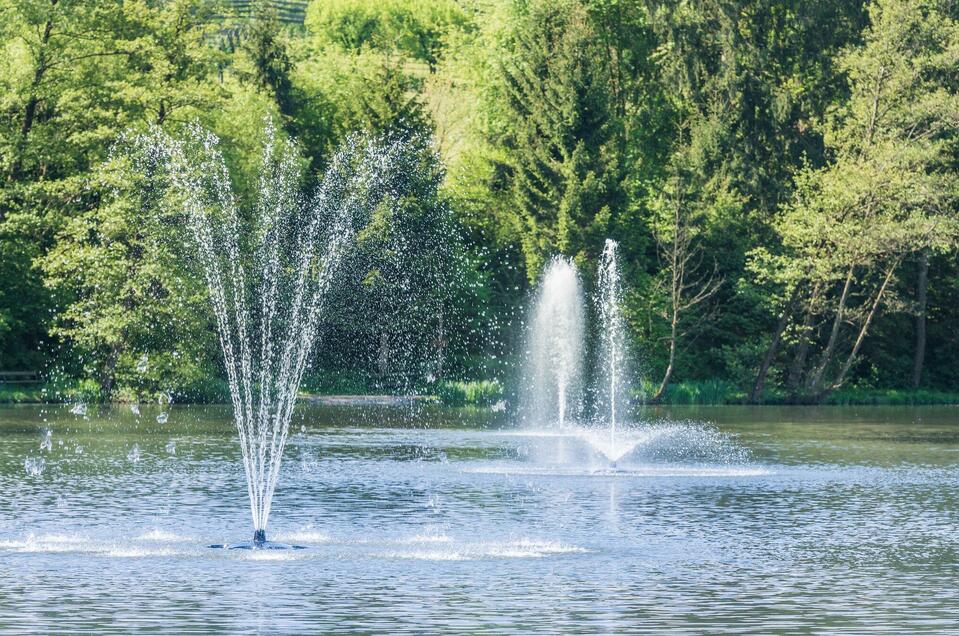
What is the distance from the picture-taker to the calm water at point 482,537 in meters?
19.9

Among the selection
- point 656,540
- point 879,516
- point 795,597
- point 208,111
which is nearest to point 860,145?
point 208,111

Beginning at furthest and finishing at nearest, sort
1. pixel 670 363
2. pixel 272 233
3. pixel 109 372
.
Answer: pixel 670 363 → pixel 272 233 → pixel 109 372

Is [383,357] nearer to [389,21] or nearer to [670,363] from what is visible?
[670,363]

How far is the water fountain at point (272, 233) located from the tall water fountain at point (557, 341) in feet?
28.2

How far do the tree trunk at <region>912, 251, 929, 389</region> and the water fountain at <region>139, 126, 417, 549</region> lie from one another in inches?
996

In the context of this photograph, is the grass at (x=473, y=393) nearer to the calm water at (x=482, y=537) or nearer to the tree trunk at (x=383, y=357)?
the tree trunk at (x=383, y=357)

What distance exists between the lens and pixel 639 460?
42969 millimetres

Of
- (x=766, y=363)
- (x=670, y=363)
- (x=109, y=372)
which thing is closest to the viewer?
(x=109, y=372)

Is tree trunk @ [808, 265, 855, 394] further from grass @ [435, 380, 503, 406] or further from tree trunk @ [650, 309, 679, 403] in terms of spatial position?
grass @ [435, 380, 503, 406]

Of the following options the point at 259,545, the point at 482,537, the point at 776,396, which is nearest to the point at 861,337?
the point at 776,396

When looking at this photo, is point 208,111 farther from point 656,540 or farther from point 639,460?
point 656,540

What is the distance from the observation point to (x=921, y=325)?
80375 millimetres

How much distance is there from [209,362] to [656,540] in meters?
43.4

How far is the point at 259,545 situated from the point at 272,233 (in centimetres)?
4575
